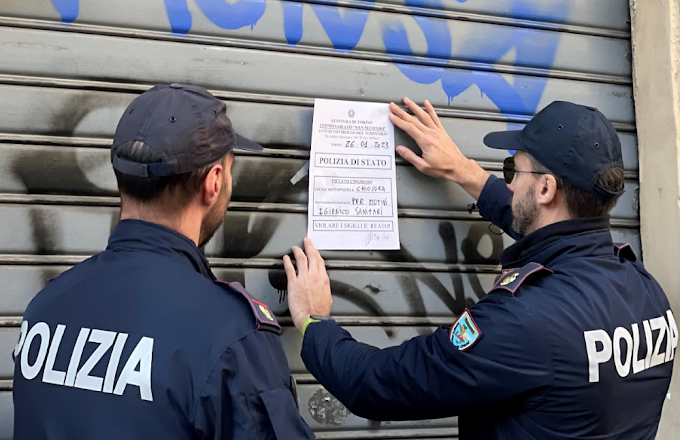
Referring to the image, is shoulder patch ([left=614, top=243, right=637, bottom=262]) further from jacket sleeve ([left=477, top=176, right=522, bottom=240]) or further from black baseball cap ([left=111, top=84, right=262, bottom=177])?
black baseball cap ([left=111, top=84, right=262, bottom=177])

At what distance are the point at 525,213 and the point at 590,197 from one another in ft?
0.74

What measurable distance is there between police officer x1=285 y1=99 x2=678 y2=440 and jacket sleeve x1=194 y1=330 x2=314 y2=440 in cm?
44

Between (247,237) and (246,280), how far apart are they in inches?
7.3

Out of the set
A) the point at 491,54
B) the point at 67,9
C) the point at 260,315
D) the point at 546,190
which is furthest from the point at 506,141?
the point at 67,9

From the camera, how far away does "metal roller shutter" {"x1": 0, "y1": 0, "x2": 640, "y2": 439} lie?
212 centimetres

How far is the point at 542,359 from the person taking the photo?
1.57 metres

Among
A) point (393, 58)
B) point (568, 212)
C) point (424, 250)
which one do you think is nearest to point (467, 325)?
point (568, 212)

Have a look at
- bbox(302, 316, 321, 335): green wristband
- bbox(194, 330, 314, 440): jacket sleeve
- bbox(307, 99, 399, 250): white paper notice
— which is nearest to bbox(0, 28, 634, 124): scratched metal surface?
bbox(307, 99, 399, 250): white paper notice

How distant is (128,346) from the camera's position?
1283 mm

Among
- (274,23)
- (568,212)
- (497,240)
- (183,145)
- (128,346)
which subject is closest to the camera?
(128,346)

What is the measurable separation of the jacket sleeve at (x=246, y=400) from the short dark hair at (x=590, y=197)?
1.18 meters

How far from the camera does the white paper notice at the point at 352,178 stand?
7.79 ft

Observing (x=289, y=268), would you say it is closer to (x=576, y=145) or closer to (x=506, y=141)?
(x=506, y=141)

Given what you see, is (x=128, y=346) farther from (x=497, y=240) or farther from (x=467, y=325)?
(x=497, y=240)
